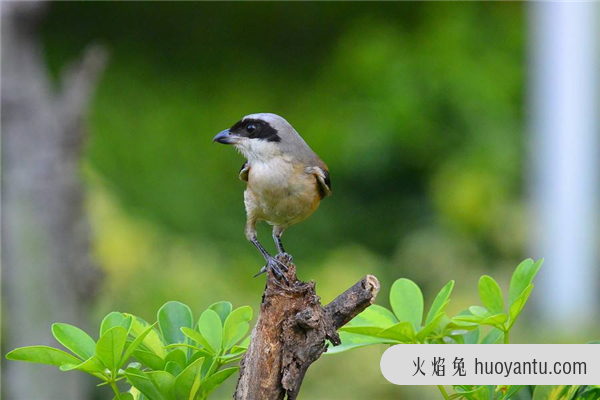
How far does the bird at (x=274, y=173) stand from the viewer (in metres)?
1.77

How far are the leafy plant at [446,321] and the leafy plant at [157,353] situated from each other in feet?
0.66

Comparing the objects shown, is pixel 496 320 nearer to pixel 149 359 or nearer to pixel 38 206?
pixel 149 359

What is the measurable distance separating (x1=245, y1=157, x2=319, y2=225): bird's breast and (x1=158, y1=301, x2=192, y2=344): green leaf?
479 millimetres

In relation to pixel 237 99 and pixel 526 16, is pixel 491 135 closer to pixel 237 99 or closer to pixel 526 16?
pixel 526 16

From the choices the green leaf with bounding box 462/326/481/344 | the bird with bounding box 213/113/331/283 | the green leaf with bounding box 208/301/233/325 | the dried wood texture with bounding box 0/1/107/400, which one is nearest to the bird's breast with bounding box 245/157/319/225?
the bird with bounding box 213/113/331/283

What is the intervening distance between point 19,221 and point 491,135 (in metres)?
3.75

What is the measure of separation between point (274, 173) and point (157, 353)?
611 mm

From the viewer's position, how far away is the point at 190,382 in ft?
3.80

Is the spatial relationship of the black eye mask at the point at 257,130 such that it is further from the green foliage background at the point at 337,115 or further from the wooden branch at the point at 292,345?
the green foliage background at the point at 337,115

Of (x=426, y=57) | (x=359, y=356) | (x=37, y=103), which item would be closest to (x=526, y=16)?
(x=426, y=57)

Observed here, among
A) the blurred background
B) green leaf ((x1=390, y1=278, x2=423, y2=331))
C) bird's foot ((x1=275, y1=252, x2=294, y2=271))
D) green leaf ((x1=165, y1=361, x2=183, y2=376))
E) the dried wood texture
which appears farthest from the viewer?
the blurred background

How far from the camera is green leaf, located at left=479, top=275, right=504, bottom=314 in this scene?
130 cm

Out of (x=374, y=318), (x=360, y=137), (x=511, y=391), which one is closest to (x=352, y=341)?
(x=374, y=318)

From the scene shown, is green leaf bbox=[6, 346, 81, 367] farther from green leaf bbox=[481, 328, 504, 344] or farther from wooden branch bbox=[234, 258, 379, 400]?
green leaf bbox=[481, 328, 504, 344]
